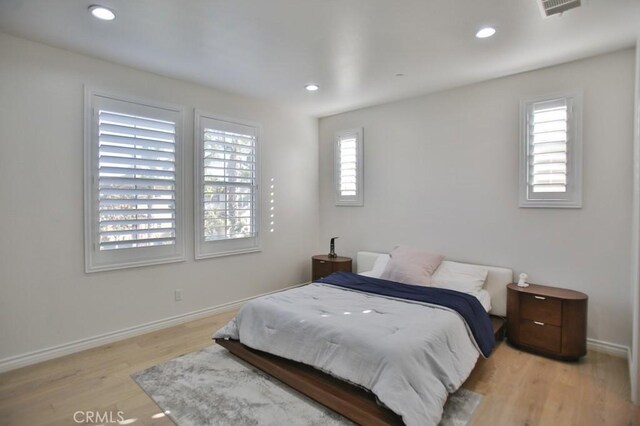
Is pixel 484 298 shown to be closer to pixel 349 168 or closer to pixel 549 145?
pixel 549 145

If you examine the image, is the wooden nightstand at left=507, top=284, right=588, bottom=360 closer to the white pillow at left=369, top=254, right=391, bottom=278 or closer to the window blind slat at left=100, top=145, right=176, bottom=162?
the white pillow at left=369, top=254, right=391, bottom=278

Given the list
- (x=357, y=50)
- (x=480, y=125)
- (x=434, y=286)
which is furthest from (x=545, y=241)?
(x=357, y=50)

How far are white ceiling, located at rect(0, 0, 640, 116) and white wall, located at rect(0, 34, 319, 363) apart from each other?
0.62 feet

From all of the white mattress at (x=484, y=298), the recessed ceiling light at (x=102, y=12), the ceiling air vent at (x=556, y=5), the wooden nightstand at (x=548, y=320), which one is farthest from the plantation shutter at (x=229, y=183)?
the ceiling air vent at (x=556, y=5)

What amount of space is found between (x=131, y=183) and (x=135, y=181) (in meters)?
0.04

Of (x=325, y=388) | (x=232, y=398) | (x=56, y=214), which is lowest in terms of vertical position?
(x=232, y=398)

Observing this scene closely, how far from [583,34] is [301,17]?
2.22 metres

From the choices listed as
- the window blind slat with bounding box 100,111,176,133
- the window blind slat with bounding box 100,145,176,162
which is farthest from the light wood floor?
the window blind slat with bounding box 100,111,176,133

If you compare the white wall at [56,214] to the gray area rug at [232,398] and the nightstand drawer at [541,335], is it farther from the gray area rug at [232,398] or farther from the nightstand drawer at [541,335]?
the nightstand drawer at [541,335]

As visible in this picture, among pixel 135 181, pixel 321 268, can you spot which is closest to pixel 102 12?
pixel 135 181

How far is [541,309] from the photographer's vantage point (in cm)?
306

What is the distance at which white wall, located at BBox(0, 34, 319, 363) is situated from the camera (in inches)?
110

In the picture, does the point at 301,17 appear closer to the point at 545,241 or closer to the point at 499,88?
the point at 499,88

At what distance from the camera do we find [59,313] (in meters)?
3.06
